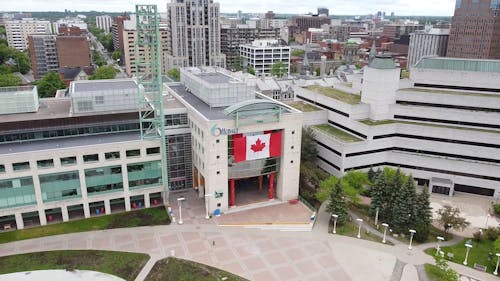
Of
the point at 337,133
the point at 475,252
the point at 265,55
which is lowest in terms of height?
the point at 475,252

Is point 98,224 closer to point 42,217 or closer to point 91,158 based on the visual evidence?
point 42,217

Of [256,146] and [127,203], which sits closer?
[256,146]

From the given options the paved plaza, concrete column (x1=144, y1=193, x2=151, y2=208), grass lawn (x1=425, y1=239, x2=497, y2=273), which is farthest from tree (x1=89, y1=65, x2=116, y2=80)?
grass lawn (x1=425, y1=239, x2=497, y2=273)

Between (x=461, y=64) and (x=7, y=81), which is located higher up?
(x=461, y=64)

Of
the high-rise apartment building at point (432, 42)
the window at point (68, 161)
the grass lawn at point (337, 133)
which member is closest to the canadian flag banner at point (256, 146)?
the grass lawn at point (337, 133)

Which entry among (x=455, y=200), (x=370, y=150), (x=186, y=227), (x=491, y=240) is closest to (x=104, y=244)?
(x=186, y=227)

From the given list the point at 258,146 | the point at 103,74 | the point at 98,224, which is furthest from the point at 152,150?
the point at 103,74

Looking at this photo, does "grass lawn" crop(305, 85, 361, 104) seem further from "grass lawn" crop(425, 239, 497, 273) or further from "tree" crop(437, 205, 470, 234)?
"grass lawn" crop(425, 239, 497, 273)
